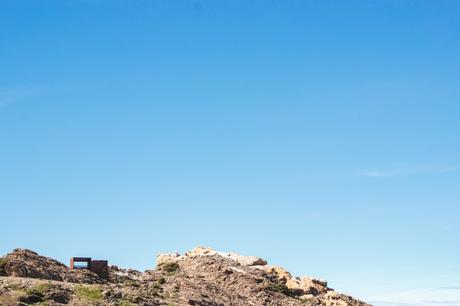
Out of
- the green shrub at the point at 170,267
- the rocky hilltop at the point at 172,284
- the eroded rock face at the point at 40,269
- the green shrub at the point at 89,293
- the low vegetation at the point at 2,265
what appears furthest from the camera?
the green shrub at the point at 170,267

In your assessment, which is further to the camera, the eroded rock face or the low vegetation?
the eroded rock face

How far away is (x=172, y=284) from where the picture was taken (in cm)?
8725

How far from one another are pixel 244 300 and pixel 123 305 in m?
21.2

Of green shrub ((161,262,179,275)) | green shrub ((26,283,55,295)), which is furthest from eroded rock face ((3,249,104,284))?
green shrub ((161,262,179,275))

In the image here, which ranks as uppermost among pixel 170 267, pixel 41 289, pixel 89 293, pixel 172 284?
pixel 170 267

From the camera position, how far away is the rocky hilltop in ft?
229

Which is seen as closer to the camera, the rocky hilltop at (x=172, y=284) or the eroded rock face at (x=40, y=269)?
the rocky hilltop at (x=172, y=284)

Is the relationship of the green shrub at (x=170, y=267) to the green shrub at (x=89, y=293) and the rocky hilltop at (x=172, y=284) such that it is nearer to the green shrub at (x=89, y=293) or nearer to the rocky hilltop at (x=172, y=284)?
the rocky hilltop at (x=172, y=284)

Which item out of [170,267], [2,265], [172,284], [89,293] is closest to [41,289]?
[89,293]

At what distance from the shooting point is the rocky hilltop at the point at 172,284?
6981cm

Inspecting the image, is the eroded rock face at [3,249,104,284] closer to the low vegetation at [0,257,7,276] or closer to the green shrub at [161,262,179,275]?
the low vegetation at [0,257,7,276]

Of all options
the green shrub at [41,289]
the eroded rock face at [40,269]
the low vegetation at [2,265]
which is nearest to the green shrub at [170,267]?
the eroded rock face at [40,269]

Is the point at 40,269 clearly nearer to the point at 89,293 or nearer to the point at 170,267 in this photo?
the point at 89,293

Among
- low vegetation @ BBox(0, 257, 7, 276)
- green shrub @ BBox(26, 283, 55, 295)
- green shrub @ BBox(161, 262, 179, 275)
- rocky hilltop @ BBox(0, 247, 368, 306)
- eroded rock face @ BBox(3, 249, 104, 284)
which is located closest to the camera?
green shrub @ BBox(26, 283, 55, 295)
